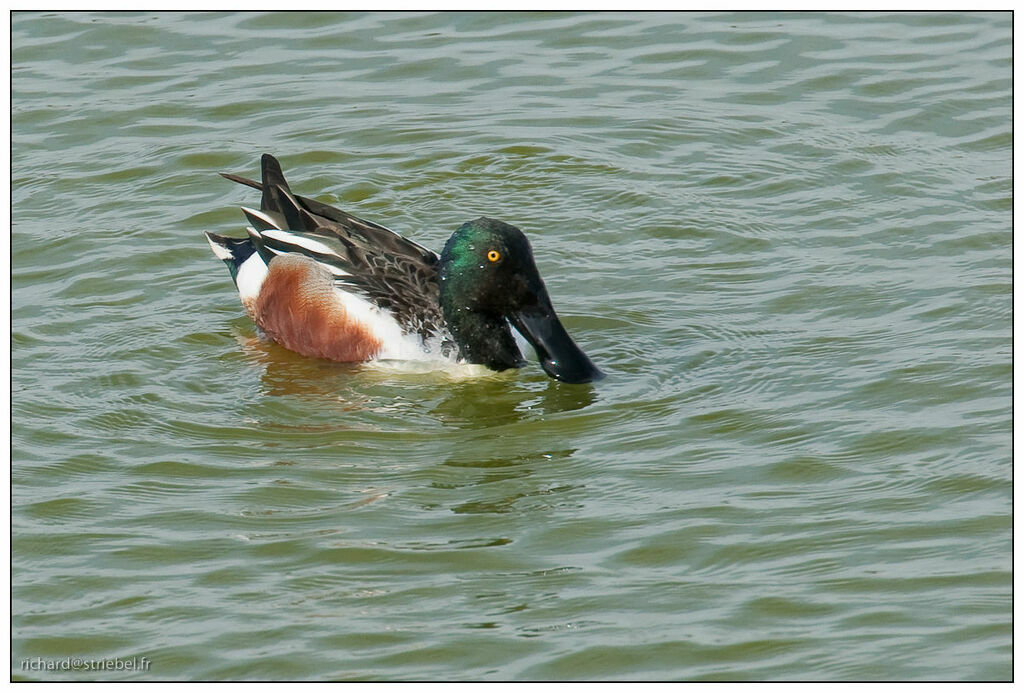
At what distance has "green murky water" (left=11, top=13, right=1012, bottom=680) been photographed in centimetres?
612

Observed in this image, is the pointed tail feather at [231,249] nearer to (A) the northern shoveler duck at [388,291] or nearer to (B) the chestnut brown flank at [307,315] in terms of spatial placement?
(A) the northern shoveler duck at [388,291]

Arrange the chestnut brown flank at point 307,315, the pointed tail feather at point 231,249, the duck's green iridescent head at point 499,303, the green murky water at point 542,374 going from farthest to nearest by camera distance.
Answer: the pointed tail feather at point 231,249
the chestnut brown flank at point 307,315
the duck's green iridescent head at point 499,303
the green murky water at point 542,374

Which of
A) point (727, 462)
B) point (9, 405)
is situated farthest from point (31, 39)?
point (727, 462)

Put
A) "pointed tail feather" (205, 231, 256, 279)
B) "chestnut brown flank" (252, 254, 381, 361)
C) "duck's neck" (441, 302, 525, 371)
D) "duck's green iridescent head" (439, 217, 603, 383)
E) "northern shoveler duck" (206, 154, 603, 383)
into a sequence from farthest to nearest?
"pointed tail feather" (205, 231, 256, 279) → "chestnut brown flank" (252, 254, 381, 361) → "duck's neck" (441, 302, 525, 371) → "northern shoveler duck" (206, 154, 603, 383) → "duck's green iridescent head" (439, 217, 603, 383)

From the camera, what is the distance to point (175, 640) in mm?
5992

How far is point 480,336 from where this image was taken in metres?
9.20

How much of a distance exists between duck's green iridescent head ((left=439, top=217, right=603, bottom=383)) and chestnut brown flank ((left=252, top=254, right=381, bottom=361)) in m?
0.54

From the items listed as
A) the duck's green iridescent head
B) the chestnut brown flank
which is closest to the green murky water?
the chestnut brown flank

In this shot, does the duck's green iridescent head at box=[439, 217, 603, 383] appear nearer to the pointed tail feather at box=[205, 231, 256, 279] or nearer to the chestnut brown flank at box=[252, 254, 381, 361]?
the chestnut brown flank at box=[252, 254, 381, 361]

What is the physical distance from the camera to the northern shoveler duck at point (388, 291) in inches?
352

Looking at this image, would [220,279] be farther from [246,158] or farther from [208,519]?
[208,519]

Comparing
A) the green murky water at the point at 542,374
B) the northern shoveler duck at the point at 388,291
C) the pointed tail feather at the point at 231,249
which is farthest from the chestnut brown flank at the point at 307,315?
the pointed tail feather at the point at 231,249

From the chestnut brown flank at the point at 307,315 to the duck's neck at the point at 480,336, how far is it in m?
0.47

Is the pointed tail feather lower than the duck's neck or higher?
higher
